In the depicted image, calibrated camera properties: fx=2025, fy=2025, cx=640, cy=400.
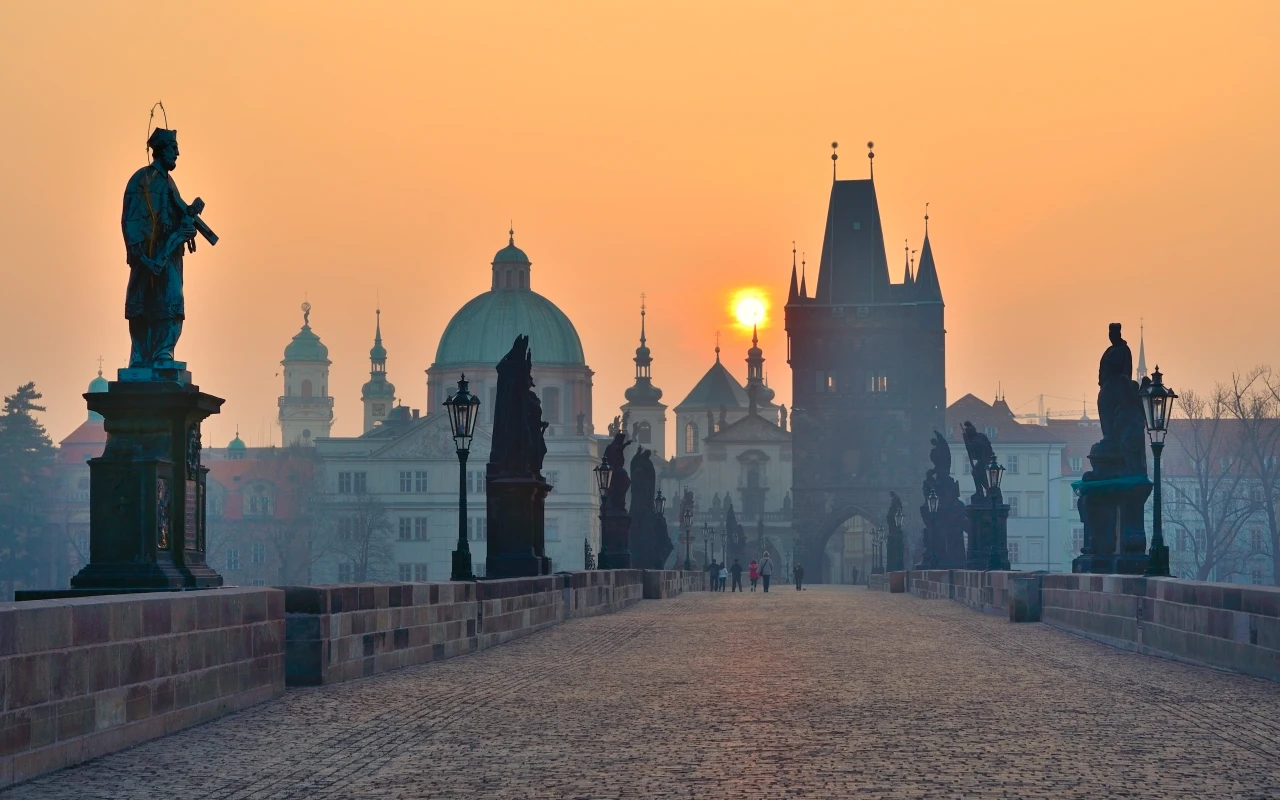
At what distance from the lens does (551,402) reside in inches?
5674

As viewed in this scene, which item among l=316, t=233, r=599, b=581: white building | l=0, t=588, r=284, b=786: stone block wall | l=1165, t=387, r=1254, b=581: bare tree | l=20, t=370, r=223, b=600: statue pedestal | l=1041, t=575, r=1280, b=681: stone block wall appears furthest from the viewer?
l=316, t=233, r=599, b=581: white building

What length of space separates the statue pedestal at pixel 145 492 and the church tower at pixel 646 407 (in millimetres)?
165406

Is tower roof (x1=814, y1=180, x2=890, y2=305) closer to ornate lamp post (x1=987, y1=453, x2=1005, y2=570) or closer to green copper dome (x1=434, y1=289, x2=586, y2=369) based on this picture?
green copper dome (x1=434, y1=289, x2=586, y2=369)

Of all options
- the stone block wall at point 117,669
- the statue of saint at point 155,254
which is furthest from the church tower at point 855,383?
the stone block wall at point 117,669

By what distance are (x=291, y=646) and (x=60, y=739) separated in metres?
5.08

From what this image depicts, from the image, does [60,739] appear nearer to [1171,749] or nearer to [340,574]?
[1171,749]

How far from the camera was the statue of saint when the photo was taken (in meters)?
15.5

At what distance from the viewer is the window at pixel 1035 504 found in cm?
14188

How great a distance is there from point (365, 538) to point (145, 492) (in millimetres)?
111167

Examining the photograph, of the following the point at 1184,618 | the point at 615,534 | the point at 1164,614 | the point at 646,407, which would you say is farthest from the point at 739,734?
the point at 646,407

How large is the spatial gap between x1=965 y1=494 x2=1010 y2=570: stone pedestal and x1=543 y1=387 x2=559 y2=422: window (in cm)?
9801

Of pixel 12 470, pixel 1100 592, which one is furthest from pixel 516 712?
pixel 12 470

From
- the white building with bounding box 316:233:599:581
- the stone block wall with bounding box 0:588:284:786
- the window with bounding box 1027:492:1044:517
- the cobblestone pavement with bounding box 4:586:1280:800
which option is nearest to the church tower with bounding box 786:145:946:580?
the white building with bounding box 316:233:599:581

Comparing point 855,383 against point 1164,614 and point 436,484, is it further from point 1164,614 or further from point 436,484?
point 1164,614
